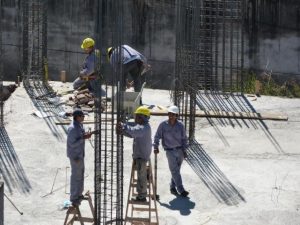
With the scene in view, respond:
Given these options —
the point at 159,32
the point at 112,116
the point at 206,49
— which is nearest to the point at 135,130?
the point at 112,116

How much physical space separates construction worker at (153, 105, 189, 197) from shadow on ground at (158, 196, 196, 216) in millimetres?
136

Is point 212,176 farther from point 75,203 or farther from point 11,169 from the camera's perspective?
point 11,169

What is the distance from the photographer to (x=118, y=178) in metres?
10.6

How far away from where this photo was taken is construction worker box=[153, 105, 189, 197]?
1238 cm

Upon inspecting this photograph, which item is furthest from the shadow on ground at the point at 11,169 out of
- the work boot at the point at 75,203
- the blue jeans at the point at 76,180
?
the work boot at the point at 75,203

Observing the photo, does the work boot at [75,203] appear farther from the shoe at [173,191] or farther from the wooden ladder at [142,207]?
the shoe at [173,191]

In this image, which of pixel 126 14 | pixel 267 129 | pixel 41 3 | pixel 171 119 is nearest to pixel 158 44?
pixel 126 14

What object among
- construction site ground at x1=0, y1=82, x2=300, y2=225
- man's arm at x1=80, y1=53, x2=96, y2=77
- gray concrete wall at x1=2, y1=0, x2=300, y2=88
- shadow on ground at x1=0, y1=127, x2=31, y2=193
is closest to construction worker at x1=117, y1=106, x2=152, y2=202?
construction site ground at x1=0, y1=82, x2=300, y2=225

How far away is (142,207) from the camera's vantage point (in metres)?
11.8

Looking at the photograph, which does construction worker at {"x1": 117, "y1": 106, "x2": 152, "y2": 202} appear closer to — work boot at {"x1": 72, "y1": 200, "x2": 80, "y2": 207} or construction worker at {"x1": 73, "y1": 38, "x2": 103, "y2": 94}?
work boot at {"x1": 72, "y1": 200, "x2": 80, "y2": 207}

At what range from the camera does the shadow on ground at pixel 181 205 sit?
11922 mm

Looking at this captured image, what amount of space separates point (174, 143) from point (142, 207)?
1.27 metres

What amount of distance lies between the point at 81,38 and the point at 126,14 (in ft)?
4.31

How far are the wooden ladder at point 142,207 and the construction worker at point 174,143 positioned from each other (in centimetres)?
56
